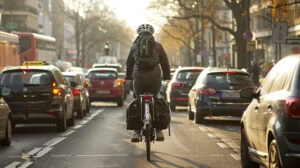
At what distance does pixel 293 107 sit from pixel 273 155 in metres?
0.79

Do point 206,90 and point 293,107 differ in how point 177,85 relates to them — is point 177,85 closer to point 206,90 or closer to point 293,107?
point 206,90

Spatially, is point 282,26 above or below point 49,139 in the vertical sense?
above

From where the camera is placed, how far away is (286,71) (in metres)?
9.05

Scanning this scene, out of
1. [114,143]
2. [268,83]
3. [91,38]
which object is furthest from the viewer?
[91,38]

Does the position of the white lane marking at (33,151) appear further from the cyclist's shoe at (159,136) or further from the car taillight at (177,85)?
the car taillight at (177,85)

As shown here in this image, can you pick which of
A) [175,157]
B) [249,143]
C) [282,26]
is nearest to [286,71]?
[249,143]

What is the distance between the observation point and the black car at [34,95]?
60.5ft

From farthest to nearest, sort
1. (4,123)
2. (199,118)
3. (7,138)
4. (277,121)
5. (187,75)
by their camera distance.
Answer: (187,75) → (199,118) → (7,138) → (4,123) → (277,121)

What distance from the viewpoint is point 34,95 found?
60.5 ft

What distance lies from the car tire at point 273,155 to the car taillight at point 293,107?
1.50 ft

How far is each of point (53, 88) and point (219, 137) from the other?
155 inches

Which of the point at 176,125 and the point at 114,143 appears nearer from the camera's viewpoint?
the point at 114,143

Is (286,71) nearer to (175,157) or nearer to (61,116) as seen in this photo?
(175,157)

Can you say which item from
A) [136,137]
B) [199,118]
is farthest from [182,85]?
[136,137]
